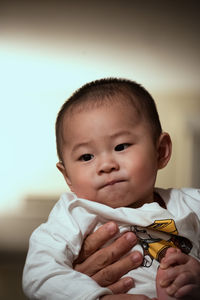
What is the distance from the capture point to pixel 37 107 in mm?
1426

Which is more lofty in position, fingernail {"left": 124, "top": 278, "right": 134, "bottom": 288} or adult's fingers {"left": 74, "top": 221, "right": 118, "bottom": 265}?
adult's fingers {"left": 74, "top": 221, "right": 118, "bottom": 265}

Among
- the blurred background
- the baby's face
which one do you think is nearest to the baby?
the baby's face

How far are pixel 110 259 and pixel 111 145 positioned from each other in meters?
0.23

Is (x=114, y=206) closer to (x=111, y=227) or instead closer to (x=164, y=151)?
(x=111, y=227)

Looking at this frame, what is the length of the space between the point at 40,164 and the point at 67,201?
0.58 meters

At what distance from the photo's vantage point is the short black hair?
0.90 metres

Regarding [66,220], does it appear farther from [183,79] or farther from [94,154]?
[183,79]

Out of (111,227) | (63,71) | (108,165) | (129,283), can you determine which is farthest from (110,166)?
(63,71)

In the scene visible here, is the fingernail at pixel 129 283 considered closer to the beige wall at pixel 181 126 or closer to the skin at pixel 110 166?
the skin at pixel 110 166

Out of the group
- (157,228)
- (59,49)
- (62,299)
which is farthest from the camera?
(59,49)

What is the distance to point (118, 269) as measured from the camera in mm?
837

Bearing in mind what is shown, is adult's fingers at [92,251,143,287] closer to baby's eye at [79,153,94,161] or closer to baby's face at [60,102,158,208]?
baby's face at [60,102,158,208]

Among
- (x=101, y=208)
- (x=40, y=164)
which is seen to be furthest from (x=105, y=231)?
(x=40, y=164)

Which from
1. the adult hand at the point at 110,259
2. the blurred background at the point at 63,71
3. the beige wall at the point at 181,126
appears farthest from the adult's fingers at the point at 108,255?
the beige wall at the point at 181,126
